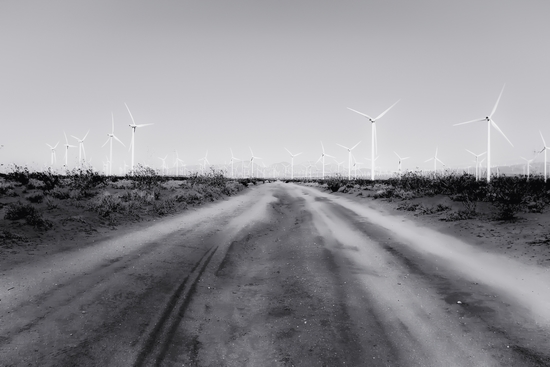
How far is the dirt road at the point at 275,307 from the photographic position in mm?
3877

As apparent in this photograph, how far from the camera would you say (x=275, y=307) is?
5238mm

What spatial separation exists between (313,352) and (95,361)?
2.59 m

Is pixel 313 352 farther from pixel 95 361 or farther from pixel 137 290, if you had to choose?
pixel 137 290

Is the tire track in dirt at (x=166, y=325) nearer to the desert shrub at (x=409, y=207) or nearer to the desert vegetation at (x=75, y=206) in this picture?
the desert vegetation at (x=75, y=206)

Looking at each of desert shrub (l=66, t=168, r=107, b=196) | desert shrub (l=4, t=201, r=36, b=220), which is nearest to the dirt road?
desert shrub (l=4, t=201, r=36, b=220)

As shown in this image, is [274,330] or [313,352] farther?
[274,330]

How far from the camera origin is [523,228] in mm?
9359

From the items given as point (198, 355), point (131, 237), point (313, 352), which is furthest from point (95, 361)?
point (131, 237)

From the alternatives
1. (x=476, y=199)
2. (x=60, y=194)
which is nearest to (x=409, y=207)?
(x=476, y=199)

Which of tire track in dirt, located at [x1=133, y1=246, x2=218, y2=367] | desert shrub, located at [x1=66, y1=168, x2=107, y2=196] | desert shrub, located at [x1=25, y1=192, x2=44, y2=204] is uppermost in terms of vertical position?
desert shrub, located at [x1=66, y1=168, x2=107, y2=196]

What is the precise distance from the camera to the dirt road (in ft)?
12.7

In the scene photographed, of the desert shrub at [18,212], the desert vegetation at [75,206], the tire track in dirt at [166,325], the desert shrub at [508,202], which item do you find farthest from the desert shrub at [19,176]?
the desert shrub at [508,202]

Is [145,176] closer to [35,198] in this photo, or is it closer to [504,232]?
[35,198]

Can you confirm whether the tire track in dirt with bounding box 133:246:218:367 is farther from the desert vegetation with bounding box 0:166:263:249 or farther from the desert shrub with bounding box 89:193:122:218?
the desert shrub with bounding box 89:193:122:218
